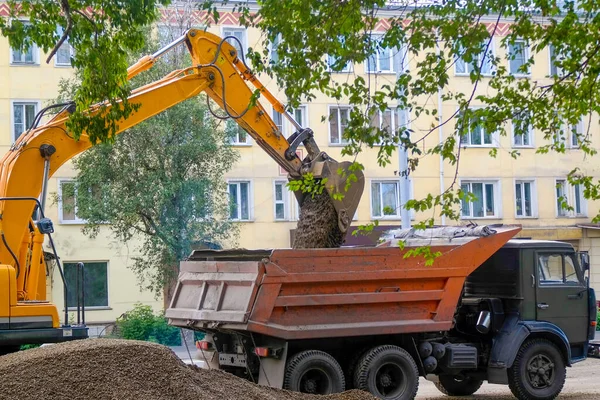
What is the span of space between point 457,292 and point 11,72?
866 inches

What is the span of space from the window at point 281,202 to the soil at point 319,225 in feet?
63.9

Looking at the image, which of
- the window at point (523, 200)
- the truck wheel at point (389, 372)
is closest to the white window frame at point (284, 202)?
the window at point (523, 200)

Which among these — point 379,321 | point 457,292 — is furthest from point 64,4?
point 457,292

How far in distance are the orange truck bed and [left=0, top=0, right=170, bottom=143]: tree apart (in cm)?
272

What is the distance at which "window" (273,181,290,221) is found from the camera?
34.3 meters

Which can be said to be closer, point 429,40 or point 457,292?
point 429,40

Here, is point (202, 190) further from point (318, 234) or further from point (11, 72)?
point (318, 234)

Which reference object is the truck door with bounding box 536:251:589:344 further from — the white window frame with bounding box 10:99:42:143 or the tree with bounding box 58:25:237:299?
the white window frame with bounding box 10:99:42:143

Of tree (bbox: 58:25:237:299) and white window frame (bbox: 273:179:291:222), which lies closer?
tree (bbox: 58:25:237:299)

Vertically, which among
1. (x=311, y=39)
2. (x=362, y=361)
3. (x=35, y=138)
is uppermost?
(x=311, y=39)

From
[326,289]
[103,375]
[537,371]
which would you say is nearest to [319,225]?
[326,289]

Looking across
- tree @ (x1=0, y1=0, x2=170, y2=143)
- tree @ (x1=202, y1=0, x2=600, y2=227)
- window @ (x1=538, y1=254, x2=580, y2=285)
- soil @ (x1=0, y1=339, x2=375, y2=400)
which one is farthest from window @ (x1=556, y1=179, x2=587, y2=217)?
soil @ (x1=0, y1=339, x2=375, y2=400)

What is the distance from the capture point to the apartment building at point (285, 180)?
3170cm

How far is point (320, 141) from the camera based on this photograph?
34531 mm
